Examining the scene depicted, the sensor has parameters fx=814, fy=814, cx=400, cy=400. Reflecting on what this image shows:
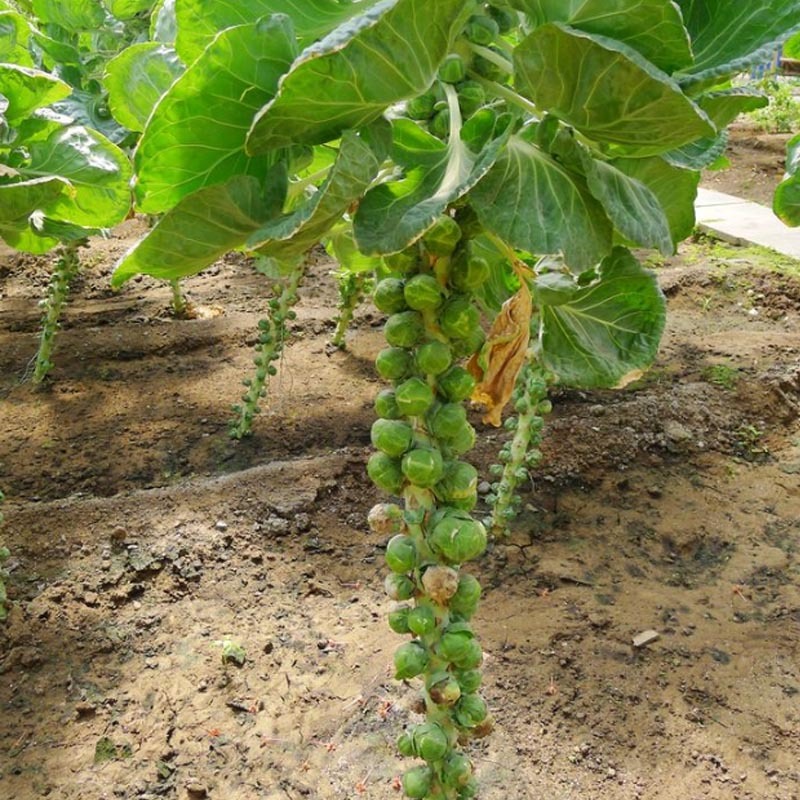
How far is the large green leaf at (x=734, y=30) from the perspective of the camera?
47.8 inches

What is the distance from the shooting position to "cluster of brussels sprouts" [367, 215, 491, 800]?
137 centimetres

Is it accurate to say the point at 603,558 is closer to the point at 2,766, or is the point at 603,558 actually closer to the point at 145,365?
the point at 2,766

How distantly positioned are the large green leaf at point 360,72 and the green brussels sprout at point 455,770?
1204mm

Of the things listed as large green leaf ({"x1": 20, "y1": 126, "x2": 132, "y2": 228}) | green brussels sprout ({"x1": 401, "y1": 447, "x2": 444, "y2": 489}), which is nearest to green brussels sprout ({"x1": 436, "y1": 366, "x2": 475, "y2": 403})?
green brussels sprout ({"x1": 401, "y1": 447, "x2": 444, "y2": 489})

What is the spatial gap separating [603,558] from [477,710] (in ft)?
6.16

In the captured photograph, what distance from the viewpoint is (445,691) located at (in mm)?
1484

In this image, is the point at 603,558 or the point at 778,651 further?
the point at 603,558

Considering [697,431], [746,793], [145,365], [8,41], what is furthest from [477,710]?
[145,365]

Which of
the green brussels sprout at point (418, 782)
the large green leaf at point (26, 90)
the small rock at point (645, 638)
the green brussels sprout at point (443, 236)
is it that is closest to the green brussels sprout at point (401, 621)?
the green brussels sprout at point (418, 782)

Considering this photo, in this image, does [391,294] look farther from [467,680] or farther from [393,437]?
[467,680]

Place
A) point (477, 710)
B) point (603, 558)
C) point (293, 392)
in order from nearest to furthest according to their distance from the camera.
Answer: point (477, 710) < point (603, 558) < point (293, 392)

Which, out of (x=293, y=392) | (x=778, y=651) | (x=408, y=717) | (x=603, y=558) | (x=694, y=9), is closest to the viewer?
(x=694, y=9)

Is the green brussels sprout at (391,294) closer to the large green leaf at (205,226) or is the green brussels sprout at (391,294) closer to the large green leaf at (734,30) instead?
the large green leaf at (205,226)

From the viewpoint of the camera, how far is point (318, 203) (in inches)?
43.6
